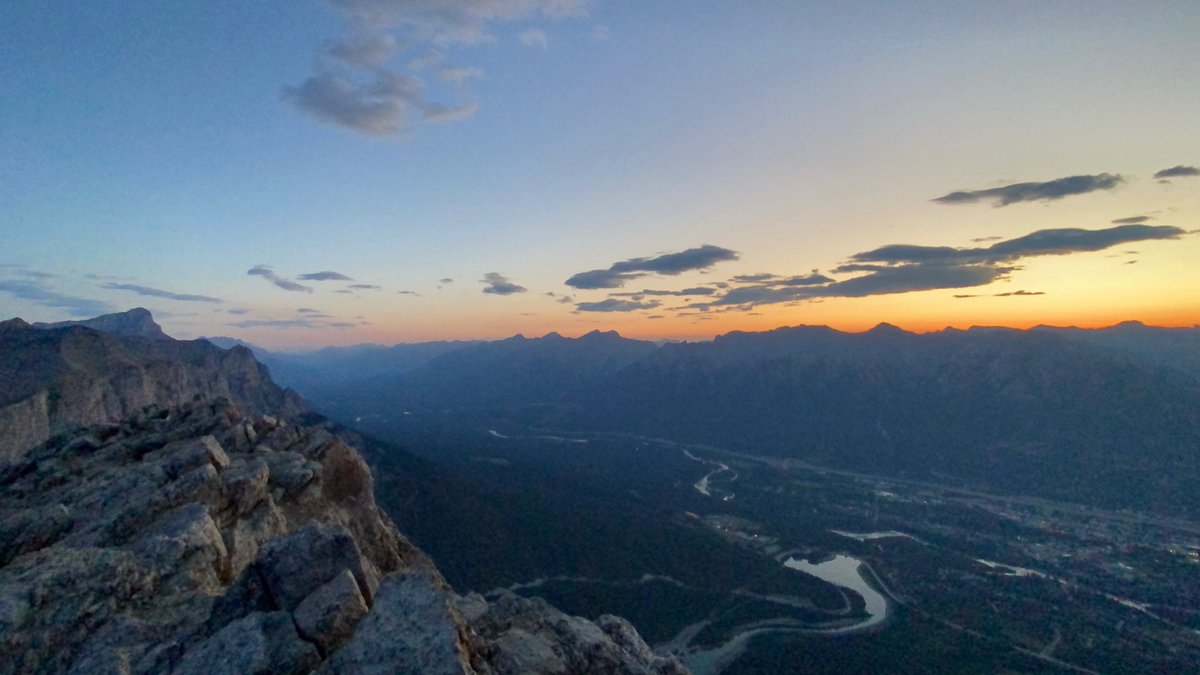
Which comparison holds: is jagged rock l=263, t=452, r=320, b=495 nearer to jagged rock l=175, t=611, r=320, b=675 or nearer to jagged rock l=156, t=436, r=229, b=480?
jagged rock l=156, t=436, r=229, b=480

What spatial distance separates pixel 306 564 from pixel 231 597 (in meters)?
2.35

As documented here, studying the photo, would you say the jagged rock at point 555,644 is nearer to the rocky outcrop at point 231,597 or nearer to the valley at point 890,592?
the rocky outcrop at point 231,597

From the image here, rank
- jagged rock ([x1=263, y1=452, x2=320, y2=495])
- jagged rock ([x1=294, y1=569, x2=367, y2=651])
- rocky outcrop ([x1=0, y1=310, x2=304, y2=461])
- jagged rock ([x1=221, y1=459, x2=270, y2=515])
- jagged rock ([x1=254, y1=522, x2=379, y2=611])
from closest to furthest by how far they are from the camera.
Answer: jagged rock ([x1=294, y1=569, x2=367, y2=651])
jagged rock ([x1=254, y1=522, x2=379, y2=611])
jagged rock ([x1=221, y1=459, x2=270, y2=515])
jagged rock ([x1=263, y1=452, x2=320, y2=495])
rocky outcrop ([x1=0, y1=310, x2=304, y2=461])

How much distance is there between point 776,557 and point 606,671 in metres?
153

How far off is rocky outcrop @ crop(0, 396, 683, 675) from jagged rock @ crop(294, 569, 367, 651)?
0.12ft

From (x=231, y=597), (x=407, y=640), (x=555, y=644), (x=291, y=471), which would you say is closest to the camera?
(x=407, y=640)

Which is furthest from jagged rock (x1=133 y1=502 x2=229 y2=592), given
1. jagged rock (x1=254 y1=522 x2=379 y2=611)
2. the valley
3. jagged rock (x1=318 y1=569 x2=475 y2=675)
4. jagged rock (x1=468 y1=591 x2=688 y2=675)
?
the valley

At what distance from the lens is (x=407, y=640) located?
13.1 m

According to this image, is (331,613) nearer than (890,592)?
Yes

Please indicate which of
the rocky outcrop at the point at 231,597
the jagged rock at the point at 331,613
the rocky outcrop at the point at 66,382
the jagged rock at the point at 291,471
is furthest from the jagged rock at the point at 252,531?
the rocky outcrop at the point at 66,382

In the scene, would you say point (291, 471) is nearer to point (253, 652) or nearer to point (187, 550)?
point (187, 550)

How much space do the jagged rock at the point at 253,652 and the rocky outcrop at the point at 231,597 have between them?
43 millimetres

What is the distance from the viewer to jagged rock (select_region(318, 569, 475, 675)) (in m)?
12.5

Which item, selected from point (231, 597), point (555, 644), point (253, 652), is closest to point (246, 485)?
point (231, 597)
